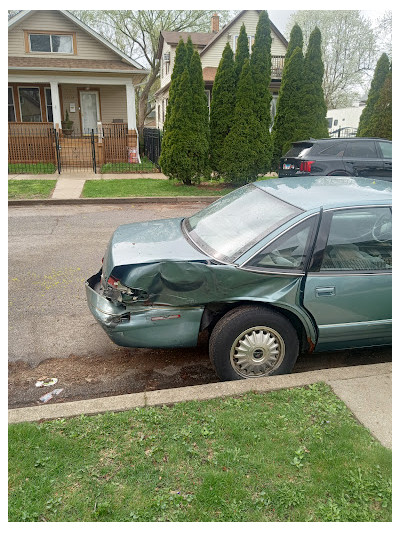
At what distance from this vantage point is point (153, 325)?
3.39 meters

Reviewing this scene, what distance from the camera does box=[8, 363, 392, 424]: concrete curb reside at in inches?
120

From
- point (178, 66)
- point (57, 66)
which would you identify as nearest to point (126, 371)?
point (178, 66)

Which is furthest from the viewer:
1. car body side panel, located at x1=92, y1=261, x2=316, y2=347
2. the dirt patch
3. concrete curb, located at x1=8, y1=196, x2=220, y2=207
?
concrete curb, located at x1=8, y1=196, x2=220, y2=207

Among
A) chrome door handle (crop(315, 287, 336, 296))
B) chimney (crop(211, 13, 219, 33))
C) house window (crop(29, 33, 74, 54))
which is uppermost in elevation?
chimney (crop(211, 13, 219, 33))

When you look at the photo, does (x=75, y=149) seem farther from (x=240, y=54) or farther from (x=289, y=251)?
(x=289, y=251)

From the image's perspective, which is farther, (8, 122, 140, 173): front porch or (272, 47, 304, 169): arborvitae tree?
(8, 122, 140, 173): front porch

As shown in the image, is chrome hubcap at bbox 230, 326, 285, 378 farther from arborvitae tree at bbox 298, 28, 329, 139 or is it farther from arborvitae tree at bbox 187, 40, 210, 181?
arborvitae tree at bbox 298, 28, 329, 139

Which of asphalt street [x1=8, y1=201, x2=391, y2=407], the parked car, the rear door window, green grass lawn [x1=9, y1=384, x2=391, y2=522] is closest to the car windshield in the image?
the parked car

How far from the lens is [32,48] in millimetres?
19453

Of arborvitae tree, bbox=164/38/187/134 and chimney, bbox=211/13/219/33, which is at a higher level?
chimney, bbox=211/13/219/33

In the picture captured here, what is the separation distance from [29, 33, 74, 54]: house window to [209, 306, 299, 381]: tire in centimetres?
2004

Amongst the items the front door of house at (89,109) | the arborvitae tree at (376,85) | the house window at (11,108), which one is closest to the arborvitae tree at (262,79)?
the arborvitae tree at (376,85)

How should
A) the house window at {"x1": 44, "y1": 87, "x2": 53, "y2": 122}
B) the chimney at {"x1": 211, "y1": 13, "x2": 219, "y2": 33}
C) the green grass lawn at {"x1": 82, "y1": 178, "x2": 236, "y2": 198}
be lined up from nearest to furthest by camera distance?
1. the green grass lawn at {"x1": 82, "y1": 178, "x2": 236, "y2": 198}
2. the house window at {"x1": 44, "y1": 87, "x2": 53, "y2": 122}
3. the chimney at {"x1": 211, "y1": 13, "x2": 219, "y2": 33}

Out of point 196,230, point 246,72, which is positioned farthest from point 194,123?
point 196,230
